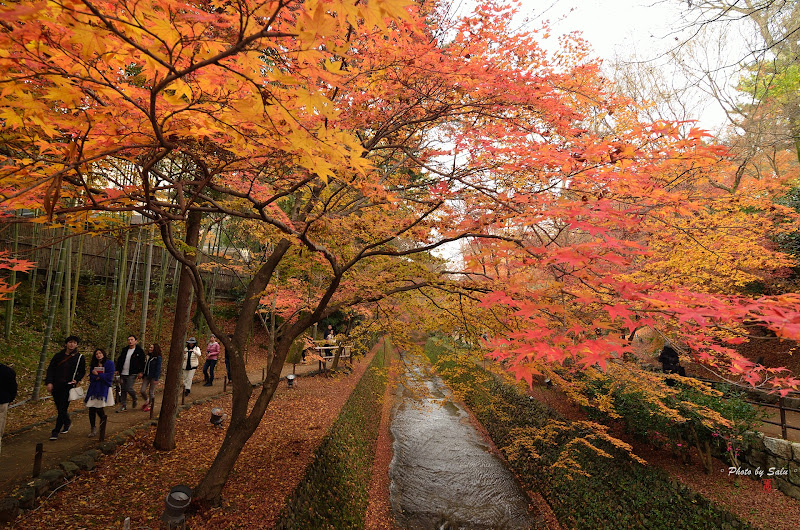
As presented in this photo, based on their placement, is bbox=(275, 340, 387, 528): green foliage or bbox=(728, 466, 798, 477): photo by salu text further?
bbox=(728, 466, 798, 477): photo by salu text

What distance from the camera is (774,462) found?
6656mm

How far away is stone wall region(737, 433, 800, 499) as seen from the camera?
6.35 metres

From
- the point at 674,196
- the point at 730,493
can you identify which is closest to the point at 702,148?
the point at 674,196

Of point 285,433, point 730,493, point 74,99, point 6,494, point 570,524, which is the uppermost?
point 74,99

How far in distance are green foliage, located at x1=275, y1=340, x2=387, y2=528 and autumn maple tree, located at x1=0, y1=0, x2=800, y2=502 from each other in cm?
128

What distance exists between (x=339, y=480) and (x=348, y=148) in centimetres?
626

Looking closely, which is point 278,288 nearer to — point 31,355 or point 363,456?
point 363,456

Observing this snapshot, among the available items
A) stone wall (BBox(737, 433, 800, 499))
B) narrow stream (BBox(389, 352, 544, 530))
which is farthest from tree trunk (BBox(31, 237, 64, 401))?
stone wall (BBox(737, 433, 800, 499))

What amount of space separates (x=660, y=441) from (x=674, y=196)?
7434 millimetres

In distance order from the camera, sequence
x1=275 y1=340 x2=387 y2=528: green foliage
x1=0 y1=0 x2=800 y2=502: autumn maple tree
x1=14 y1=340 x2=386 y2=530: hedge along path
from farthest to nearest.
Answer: x1=275 y1=340 x2=387 y2=528: green foliage
x1=14 y1=340 x2=386 y2=530: hedge along path
x1=0 y1=0 x2=800 y2=502: autumn maple tree

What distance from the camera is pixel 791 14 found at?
5188mm

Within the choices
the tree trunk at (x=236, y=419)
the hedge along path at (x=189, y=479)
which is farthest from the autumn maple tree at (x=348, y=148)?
the hedge along path at (x=189, y=479)

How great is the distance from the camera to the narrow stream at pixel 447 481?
7.41 metres

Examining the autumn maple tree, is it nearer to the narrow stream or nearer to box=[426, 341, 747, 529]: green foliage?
box=[426, 341, 747, 529]: green foliage
